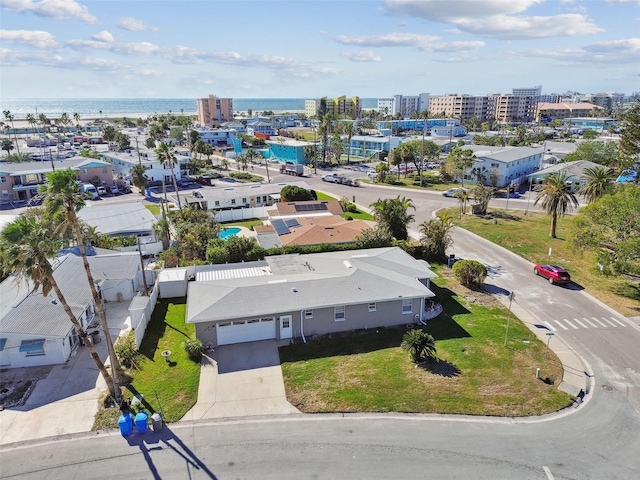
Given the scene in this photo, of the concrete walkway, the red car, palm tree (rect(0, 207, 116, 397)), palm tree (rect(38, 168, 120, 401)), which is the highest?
palm tree (rect(38, 168, 120, 401))

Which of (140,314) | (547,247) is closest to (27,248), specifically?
(140,314)

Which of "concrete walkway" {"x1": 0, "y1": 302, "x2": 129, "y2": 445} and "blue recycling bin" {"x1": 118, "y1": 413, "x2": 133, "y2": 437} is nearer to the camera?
"blue recycling bin" {"x1": 118, "y1": 413, "x2": 133, "y2": 437}

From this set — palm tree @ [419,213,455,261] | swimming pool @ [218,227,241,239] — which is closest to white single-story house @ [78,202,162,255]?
swimming pool @ [218,227,241,239]

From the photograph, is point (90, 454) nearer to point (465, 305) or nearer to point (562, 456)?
point (562, 456)

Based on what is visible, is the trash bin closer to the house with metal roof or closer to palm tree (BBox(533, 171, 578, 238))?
the house with metal roof

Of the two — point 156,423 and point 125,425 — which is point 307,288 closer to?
point 156,423

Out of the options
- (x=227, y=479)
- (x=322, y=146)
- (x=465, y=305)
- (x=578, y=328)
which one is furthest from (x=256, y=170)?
(x=227, y=479)

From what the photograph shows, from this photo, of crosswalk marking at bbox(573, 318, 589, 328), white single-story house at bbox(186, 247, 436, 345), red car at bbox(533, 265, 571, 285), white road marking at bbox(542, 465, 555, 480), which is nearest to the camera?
white road marking at bbox(542, 465, 555, 480)
